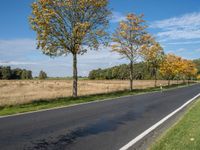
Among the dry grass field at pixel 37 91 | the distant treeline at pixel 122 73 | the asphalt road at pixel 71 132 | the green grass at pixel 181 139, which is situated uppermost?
the distant treeline at pixel 122 73

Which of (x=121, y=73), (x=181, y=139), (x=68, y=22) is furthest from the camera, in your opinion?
(x=121, y=73)

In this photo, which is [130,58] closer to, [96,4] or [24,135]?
[96,4]

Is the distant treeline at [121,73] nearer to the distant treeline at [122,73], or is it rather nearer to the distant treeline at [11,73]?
the distant treeline at [122,73]

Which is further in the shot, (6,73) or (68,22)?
(6,73)

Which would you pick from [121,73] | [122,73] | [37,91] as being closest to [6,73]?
[121,73]

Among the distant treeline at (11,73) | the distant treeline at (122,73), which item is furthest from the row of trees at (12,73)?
the distant treeline at (122,73)

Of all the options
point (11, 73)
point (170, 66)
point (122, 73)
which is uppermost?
point (11, 73)

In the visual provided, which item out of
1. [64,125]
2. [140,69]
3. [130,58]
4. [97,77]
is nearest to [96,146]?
[64,125]

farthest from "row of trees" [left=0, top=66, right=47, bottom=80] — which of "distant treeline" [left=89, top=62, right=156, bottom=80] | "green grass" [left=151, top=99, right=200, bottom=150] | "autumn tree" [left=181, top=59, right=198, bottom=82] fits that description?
"green grass" [left=151, top=99, right=200, bottom=150]

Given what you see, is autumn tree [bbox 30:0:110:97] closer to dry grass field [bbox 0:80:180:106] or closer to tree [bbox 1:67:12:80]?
dry grass field [bbox 0:80:180:106]

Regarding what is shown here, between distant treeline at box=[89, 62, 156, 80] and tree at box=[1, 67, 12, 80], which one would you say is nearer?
tree at box=[1, 67, 12, 80]

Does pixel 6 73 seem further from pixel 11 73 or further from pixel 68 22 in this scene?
pixel 68 22

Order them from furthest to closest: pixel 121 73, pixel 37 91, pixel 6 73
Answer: pixel 121 73, pixel 6 73, pixel 37 91

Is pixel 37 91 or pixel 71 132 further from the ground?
pixel 71 132
